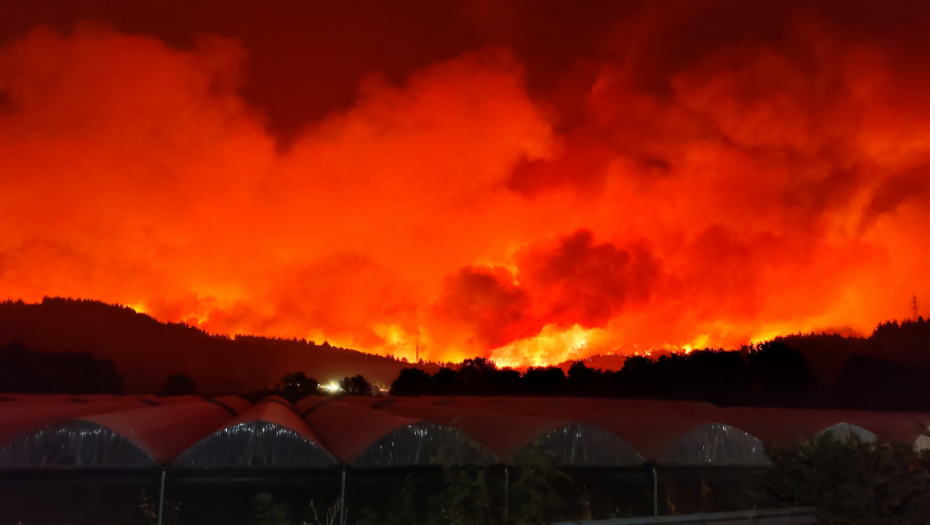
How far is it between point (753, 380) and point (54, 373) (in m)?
37.8

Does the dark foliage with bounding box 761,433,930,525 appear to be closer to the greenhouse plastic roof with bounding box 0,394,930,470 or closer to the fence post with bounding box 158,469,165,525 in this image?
the greenhouse plastic roof with bounding box 0,394,930,470

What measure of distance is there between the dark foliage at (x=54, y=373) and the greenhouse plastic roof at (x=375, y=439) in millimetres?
30313

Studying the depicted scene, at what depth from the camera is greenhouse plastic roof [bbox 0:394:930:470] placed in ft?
27.8

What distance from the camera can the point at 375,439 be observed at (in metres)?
9.19

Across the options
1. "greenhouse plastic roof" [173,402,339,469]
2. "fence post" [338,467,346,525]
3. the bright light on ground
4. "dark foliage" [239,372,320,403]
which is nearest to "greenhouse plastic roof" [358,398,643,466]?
"fence post" [338,467,346,525]

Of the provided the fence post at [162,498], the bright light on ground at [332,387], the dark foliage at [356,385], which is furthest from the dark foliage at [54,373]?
the fence post at [162,498]

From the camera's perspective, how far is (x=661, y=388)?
28.7 m

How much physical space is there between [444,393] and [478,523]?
3237cm

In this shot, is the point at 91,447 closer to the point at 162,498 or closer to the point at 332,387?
the point at 162,498

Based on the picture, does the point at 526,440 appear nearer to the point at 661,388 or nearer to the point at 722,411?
the point at 722,411

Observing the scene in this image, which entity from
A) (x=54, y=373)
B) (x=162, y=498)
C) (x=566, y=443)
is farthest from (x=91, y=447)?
(x=54, y=373)

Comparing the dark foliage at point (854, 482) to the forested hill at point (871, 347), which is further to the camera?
the forested hill at point (871, 347)

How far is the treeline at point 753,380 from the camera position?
72.6ft

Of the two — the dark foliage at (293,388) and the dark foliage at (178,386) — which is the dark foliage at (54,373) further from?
the dark foliage at (293,388)
